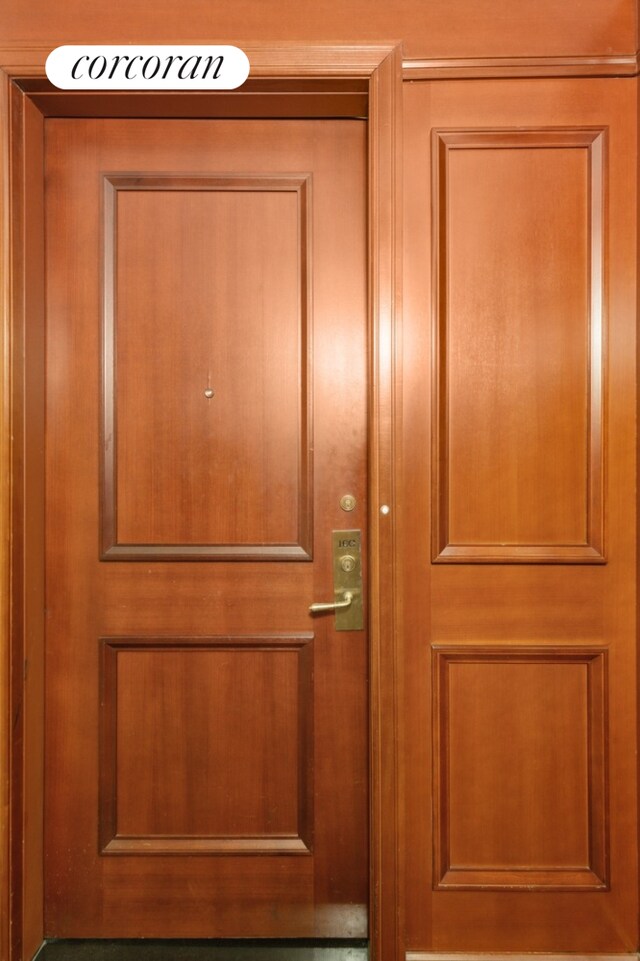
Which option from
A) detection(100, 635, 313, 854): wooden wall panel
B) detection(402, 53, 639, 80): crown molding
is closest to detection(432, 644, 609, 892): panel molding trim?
detection(100, 635, 313, 854): wooden wall panel

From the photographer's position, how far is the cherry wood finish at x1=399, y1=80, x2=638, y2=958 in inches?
59.8

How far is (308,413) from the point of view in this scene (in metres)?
1.65

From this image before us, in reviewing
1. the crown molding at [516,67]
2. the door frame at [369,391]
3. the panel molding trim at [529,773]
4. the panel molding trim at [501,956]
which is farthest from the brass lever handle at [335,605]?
the crown molding at [516,67]

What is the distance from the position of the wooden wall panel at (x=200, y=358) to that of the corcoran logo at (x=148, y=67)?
0.21m

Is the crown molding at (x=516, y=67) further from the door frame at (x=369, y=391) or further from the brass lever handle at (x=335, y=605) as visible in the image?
the brass lever handle at (x=335, y=605)

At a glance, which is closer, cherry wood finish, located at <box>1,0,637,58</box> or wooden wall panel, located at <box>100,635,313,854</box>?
cherry wood finish, located at <box>1,0,637,58</box>

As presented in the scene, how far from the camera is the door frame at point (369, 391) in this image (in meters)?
1.50

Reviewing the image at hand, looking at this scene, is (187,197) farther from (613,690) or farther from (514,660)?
(613,690)

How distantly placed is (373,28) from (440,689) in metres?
1.53

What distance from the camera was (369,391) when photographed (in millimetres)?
1570

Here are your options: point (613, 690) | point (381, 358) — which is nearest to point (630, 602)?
point (613, 690)

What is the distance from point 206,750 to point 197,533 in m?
0.55

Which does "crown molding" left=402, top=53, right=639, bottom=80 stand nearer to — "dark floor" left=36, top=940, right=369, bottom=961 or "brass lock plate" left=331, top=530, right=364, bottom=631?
"brass lock plate" left=331, top=530, right=364, bottom=631

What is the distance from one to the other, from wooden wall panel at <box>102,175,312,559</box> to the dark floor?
3.20ft
